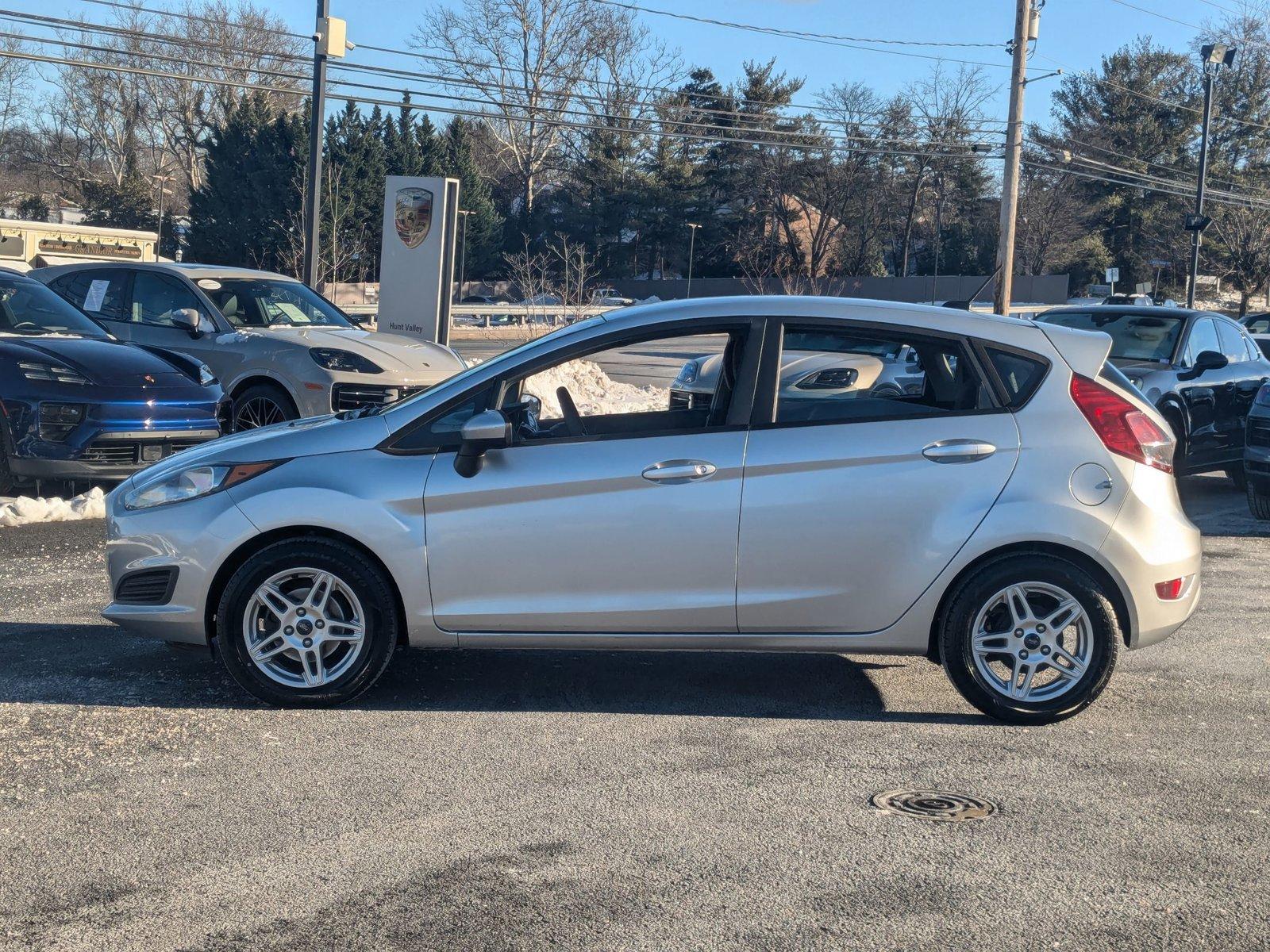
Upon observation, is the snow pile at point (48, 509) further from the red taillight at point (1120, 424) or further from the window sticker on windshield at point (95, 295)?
the red taillight at point (1120, 424)

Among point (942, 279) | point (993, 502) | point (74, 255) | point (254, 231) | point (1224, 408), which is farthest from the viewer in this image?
point (942, 279)

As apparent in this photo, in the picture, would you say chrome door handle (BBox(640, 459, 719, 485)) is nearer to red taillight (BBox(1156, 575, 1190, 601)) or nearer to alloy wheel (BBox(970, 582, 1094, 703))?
alloy wheel (BBox(970, 582, 1094, 703))

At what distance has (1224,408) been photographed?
12.3 metres

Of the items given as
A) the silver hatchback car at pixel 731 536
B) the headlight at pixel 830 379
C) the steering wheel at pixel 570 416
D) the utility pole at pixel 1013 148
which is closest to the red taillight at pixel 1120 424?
the silver hatchback car at pixel 731 536

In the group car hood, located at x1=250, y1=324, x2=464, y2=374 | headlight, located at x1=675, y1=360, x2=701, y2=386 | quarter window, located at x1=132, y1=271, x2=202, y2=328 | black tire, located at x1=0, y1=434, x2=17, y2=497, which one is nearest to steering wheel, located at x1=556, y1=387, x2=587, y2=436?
headlight, located at x1=675, y1=360, x2=701, y2=386


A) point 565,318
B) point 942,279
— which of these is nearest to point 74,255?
point 565,318

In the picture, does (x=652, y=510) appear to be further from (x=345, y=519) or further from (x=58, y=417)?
(x=58, y=417)

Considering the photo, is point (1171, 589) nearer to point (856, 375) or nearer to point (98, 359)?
point (856, 375)

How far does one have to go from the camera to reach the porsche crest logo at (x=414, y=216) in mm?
18000

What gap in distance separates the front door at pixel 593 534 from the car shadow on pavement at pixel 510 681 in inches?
18.7

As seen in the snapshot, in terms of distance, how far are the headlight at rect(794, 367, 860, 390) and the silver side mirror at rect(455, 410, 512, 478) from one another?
1.22 m

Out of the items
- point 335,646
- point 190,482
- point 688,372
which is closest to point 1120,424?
point 335,646

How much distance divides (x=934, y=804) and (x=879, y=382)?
5.97 ft

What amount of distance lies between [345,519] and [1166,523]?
10.8 ft
